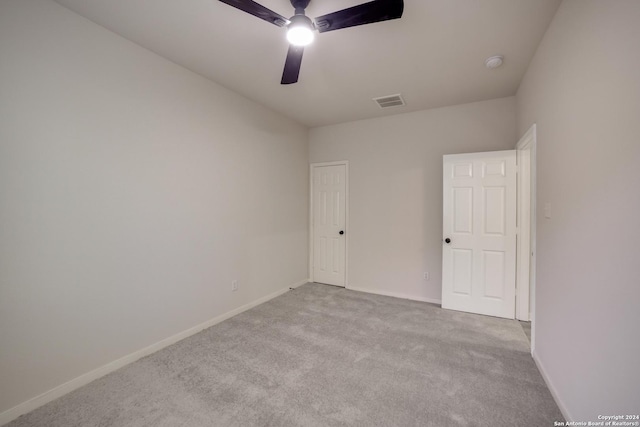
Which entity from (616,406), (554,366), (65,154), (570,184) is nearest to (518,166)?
(570,184)

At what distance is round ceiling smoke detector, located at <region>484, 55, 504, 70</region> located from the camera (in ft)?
8.07

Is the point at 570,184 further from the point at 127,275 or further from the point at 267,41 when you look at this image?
the point at 127,275

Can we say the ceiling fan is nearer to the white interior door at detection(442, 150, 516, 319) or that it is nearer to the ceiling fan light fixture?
the ceiling fan light fixture

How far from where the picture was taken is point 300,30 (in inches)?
68.7

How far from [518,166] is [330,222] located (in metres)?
2.69

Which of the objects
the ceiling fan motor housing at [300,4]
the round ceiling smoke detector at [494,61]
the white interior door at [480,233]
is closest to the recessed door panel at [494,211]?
the white interior door at [480,233]

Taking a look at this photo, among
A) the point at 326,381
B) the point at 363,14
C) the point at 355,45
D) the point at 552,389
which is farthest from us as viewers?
the point at 355,45

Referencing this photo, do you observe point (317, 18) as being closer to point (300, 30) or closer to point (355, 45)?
point (300, 30)

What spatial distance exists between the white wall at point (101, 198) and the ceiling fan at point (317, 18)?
4.45 ft

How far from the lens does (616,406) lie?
1176mm

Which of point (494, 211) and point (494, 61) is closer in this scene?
point (494, 61)

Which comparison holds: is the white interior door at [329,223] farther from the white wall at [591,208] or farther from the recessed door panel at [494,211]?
the white wall at [591,208]

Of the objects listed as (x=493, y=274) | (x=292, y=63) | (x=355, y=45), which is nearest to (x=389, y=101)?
Answer: (x=355, y=45)

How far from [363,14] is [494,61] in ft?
5.51
